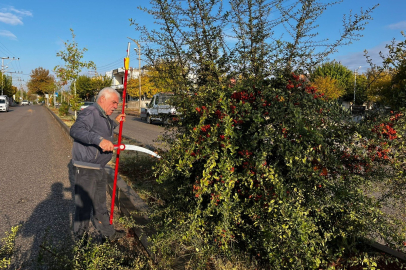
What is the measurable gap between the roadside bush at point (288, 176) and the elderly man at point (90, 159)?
46.1 inches

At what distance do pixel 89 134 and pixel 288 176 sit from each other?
2.13 m

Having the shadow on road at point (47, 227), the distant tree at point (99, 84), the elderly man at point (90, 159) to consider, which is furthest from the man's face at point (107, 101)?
the distant tree at point (99, 84)

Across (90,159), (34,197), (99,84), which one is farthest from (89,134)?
(99,84)

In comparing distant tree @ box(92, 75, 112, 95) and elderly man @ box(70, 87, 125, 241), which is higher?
distant tree @ box(92, 75, 112, 95)

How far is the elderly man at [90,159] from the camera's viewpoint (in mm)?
3615

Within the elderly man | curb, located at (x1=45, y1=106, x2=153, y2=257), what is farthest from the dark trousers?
curb, located at (x1=45, y1=106, x2=153, y2=257)

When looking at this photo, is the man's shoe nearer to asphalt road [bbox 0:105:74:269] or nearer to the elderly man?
the elderly man

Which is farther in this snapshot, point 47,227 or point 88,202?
point 88,202

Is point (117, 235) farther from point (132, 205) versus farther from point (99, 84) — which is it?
point (99, 84)

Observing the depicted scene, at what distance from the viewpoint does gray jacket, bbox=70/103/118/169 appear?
138 inches

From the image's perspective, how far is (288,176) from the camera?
2.53 metres

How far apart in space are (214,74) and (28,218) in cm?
327

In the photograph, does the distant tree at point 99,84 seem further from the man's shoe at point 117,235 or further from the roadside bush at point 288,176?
the roadside bush at point 288,176

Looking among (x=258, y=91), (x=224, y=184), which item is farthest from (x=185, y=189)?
(x=258, y=91)
